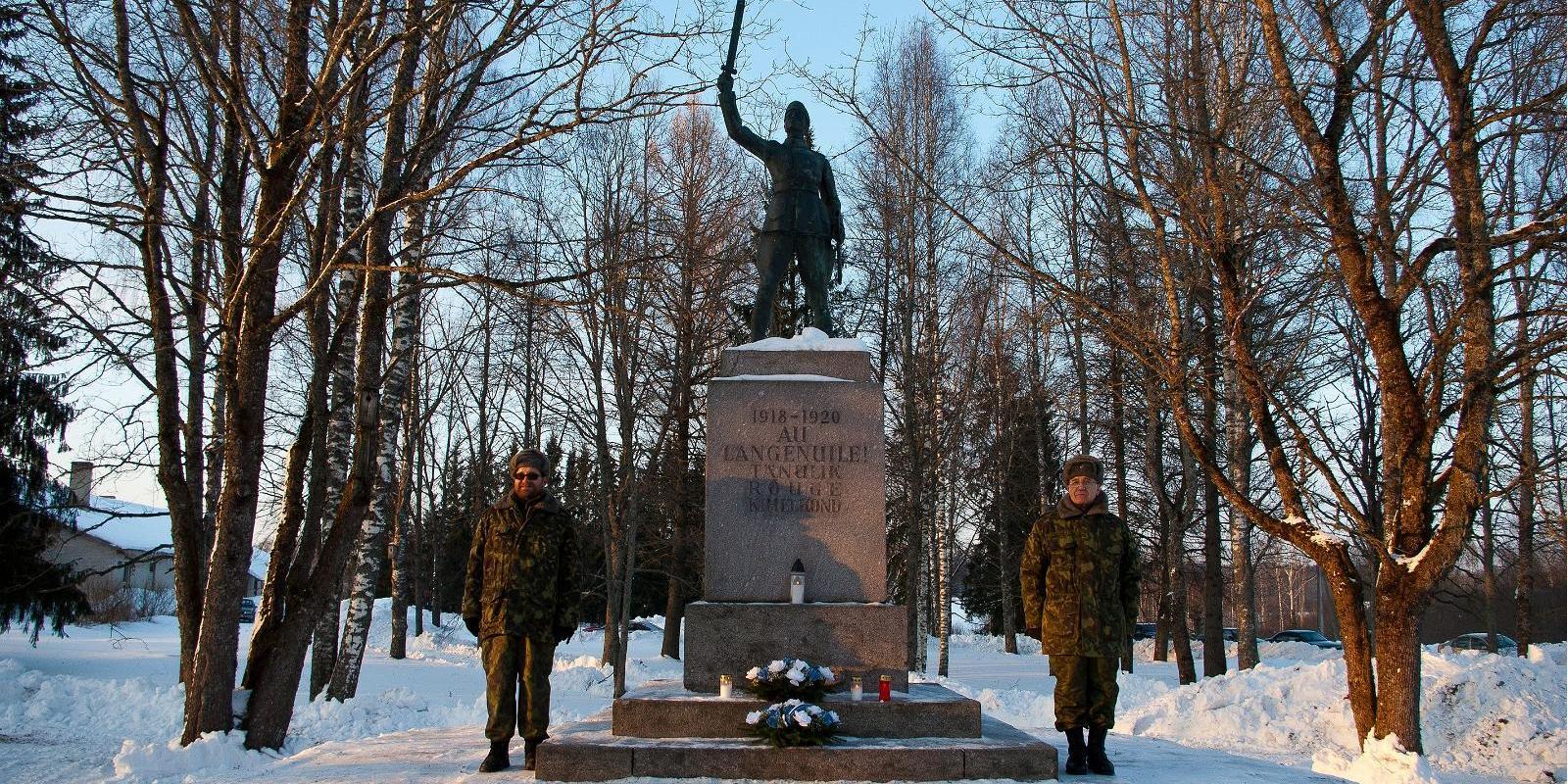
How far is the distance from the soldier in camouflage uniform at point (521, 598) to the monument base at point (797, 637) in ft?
4.17

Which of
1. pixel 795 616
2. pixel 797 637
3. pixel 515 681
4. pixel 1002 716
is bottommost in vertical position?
pixel 1002 716

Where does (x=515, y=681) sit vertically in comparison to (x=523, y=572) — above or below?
below

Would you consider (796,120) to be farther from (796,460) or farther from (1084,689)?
(1084,689)

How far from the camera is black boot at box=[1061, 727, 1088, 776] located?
18.7 ft

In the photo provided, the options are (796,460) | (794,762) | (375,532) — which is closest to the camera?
(794,762)

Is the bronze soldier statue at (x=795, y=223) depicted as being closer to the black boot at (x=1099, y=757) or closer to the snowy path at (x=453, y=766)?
the snowy path at (x=453, y=766)

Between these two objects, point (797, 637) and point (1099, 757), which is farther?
point (797, 637)

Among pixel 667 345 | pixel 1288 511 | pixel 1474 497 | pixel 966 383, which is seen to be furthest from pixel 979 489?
pixel 1474 497

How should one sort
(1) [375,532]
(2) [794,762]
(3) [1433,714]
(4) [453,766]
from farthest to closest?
1. (1) [375,532]
2. (3) [1433,714]
3. (4) [453,766]
4. (2) [794,762]

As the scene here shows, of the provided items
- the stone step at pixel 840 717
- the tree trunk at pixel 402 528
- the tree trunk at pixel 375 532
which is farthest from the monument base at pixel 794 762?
the tree trunk at pixel 402 528

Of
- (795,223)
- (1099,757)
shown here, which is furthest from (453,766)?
(795,223)

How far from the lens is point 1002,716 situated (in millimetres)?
A: 15031

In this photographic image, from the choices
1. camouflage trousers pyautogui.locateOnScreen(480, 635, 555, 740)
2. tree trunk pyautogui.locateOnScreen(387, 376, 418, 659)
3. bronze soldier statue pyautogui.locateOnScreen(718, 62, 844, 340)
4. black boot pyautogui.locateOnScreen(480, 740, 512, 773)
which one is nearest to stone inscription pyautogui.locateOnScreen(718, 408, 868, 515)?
bronze soldier statue pyautogui.locateOnScreen(718, 62, 844, 340)

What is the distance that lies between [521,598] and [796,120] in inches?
177
